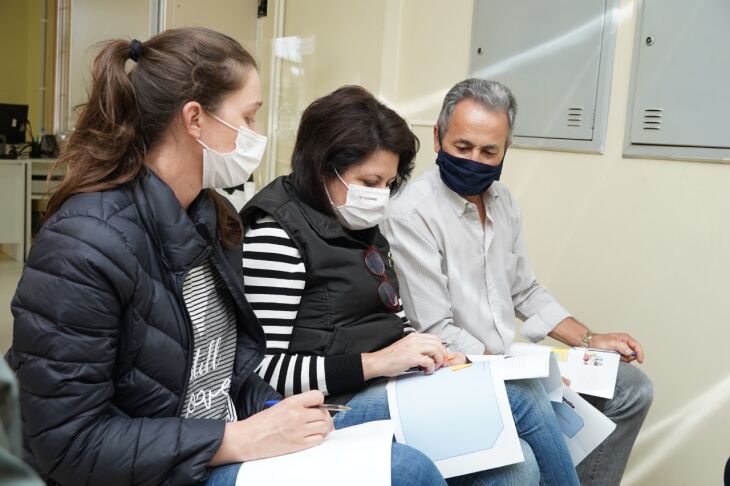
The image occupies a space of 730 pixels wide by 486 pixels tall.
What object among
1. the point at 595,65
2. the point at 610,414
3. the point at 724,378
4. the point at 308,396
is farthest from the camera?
the point at 595,65

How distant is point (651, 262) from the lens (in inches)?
95.2

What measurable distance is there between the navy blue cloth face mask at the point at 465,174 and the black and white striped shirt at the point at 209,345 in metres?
0.89

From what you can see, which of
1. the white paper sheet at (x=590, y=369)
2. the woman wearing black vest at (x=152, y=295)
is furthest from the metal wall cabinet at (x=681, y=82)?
the woman wearing black vest at (x=152, y=295)

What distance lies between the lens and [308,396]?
1.30 m

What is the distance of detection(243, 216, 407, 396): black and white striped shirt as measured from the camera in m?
1.56

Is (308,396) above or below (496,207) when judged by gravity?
below

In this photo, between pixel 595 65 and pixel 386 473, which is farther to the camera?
pixel 595 65

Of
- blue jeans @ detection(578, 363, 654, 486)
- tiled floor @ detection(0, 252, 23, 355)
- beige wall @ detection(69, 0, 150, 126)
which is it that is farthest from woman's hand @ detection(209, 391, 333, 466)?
beige wall @ detection(69, 0, 150, 126)

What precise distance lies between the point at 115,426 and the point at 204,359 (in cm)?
24

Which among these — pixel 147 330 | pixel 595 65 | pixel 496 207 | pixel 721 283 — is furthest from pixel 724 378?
pixel 147 330

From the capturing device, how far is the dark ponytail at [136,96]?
127cm

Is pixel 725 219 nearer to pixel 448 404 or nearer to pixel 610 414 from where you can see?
pixel 610 414

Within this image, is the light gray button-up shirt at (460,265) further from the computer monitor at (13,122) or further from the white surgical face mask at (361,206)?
the computer monitor at (13,122)

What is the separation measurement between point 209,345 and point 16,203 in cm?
552
